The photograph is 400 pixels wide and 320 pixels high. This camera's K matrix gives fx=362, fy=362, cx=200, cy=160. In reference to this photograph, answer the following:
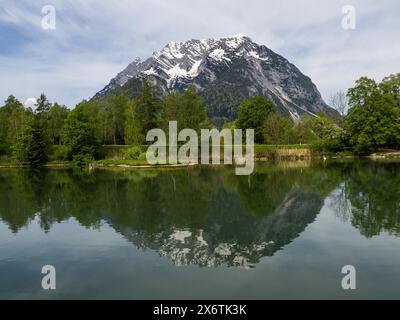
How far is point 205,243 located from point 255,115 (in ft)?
257

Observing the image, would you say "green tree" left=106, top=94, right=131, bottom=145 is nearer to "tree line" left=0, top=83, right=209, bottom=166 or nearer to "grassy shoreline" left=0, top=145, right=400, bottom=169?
"tree line" left=0, top=83, right=209, bottom=166

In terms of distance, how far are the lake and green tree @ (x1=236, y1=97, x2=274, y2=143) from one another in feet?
195

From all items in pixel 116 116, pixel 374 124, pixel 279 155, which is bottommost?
pixel 279 155

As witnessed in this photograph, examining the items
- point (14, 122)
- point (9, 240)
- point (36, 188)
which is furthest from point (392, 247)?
point (14, 122)

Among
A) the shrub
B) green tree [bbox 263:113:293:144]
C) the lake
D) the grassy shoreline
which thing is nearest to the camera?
the lake

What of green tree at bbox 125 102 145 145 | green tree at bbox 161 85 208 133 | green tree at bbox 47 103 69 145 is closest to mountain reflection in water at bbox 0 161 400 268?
green tree at bbox 125 102 145 145

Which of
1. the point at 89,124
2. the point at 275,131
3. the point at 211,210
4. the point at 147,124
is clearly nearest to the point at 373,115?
the point at 275,131

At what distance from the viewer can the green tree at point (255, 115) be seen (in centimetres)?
9019

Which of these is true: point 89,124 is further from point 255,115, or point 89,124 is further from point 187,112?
point 255,115

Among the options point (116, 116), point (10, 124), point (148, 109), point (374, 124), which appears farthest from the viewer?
point (116, 116)

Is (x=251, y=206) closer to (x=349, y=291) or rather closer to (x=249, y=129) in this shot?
(x=349, y=291)

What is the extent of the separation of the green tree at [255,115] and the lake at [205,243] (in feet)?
195

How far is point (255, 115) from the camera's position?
301 ft

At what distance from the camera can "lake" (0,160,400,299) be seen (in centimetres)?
1118
